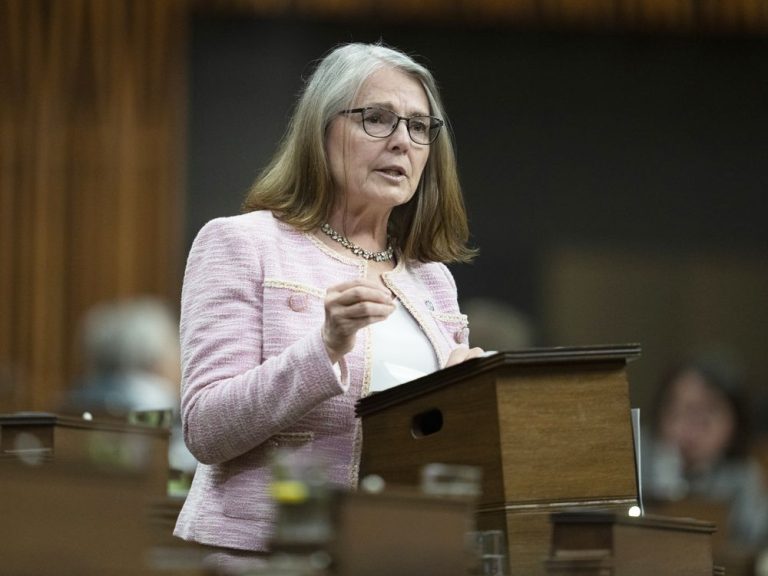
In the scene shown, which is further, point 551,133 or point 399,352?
point 551,133

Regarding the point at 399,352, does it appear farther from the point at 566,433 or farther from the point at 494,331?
the point at 494,331

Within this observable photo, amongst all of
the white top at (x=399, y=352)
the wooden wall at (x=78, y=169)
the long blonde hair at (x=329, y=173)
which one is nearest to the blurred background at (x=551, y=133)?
the wooden wall at (x=78, y=169)

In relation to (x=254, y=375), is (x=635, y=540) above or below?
below

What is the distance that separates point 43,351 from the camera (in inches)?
275

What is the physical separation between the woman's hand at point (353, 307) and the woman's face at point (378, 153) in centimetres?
48

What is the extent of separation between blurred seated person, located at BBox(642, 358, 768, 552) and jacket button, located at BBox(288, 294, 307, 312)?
3.03 meters

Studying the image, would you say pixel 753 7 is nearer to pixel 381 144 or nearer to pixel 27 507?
pixel 381 144

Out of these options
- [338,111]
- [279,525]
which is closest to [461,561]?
[279,525]

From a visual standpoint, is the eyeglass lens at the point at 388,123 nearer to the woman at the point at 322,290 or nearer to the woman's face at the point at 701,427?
the woman at the point at 322,290

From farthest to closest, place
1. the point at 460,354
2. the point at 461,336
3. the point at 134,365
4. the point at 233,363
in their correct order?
the point at 134,365, the point at 461,336, the point at 460,354, the point at 233,363

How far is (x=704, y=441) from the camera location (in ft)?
18.1

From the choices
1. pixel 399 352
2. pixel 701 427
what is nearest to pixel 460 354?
pixel 399 352

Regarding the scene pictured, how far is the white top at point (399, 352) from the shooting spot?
8.49 feet

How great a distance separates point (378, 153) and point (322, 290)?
283mm
